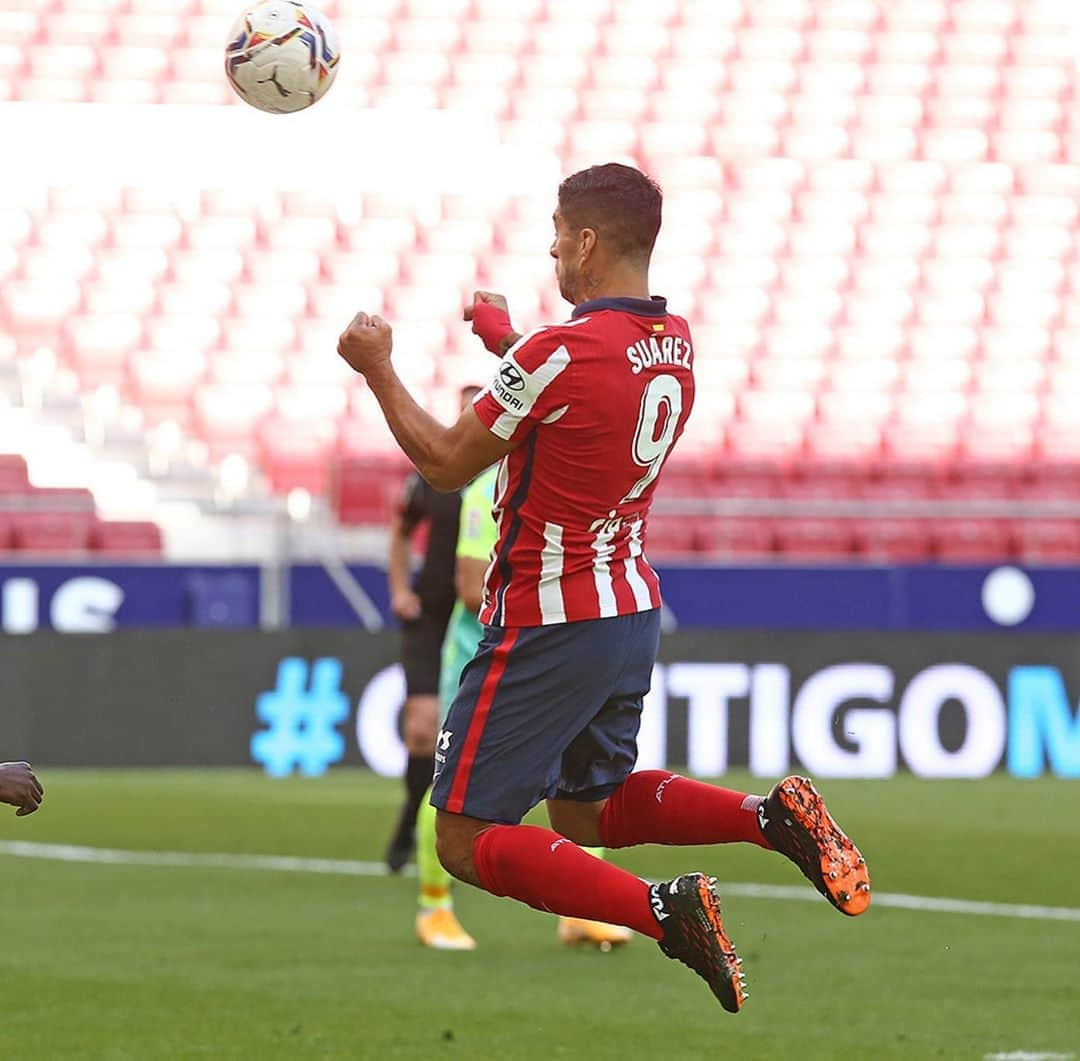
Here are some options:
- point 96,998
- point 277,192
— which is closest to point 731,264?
point 277,192

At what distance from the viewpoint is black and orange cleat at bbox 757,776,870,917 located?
465 cm

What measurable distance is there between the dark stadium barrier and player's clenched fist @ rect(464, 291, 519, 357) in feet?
28.6

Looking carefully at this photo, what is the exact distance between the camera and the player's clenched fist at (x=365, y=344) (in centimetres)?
471

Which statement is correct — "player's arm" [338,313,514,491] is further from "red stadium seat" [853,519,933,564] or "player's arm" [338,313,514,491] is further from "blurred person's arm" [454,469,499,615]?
"red stadium seat" [853,519,933,564]

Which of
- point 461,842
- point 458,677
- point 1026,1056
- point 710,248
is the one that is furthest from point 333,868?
point 710,248

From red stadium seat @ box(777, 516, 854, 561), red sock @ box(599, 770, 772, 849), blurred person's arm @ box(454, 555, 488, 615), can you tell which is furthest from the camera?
red stadium seat @ box(777, 516, 854, 561)

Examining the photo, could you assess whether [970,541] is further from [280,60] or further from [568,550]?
[568,550]

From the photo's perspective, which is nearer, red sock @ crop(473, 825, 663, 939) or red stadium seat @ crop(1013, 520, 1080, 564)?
red sock @ crop(473, 825, 663, 939)

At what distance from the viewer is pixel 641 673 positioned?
494 cm

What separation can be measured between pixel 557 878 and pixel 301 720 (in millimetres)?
9467

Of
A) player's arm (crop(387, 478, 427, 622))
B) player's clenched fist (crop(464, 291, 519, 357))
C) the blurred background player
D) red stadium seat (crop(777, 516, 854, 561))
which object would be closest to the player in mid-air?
player's clenched fist (crop(464, 291, 519, 357))

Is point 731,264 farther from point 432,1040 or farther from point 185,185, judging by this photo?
point 432,1040

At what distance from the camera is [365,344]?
4699mm

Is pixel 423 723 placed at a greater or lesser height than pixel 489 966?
greater
